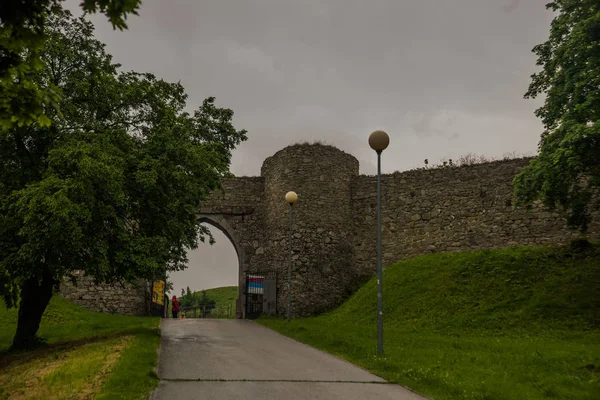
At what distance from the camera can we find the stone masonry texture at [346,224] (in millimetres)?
21281

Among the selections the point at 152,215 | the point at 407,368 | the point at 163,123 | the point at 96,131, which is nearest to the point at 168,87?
the point at 163,123

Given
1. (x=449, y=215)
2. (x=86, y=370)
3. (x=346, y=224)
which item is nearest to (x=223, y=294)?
(x=346, y=224)

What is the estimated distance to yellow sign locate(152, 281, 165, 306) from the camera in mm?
26511

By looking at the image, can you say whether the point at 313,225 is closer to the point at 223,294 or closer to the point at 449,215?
the point at 449,215

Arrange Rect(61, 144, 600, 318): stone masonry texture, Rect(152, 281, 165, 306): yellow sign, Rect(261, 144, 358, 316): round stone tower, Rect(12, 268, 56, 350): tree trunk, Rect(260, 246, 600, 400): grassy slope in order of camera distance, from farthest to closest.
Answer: Rect(152, 281, 165, 306): yellow sign, Rect(261, 144, 358, 316): round stone tower, Rect(61, 144, 600, 318): stone masonry texture, Rect(12, 268, 56, 350): tree trunk, Rect(260, 246, 600, 400): grassy slope

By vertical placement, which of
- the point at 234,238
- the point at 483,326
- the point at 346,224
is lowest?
the point at 483,326

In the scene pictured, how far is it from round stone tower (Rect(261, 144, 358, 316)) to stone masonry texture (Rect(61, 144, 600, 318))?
5 cm

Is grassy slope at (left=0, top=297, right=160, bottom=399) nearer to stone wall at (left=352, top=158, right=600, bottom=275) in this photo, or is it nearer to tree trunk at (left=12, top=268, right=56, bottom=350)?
tree trunk at (left=12, top=268, right=56, bottom=350)

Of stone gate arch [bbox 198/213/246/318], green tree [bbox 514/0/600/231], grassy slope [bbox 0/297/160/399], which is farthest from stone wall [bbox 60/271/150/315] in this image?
green tree [bbox 514/0/600/231]

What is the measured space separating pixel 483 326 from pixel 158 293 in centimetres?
1927

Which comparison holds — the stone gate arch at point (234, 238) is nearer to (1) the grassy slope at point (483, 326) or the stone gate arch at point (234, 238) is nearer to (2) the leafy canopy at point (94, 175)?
(1) the grassy slope at point (483, 326)

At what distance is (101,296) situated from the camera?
76.8ft

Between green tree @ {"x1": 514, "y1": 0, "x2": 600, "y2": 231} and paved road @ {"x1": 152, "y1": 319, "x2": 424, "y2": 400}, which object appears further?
green tree @ {"x1": 514, "y1": 0, "x2": 600, "y2": 231}

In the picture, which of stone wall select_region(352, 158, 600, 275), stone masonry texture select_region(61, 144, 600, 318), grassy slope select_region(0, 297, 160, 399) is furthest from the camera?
stone masonry texture select_region(61, 144, 600, 318)
